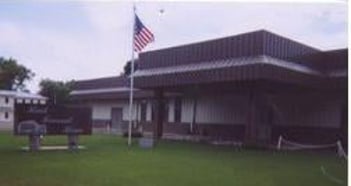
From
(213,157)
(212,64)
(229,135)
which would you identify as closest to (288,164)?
(213,157)

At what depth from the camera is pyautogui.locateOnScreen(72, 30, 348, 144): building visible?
2098 centimetres

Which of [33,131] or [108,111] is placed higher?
[108,111]

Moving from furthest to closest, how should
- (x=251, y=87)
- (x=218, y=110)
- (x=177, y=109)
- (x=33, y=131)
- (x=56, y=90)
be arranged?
1. (x=56, y=90)
2. (x=177, y=109)
3. (x=218, y=110)
4. (x=251, y=87)
5. (x=33, y=131)

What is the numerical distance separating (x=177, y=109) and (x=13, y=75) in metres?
8.98

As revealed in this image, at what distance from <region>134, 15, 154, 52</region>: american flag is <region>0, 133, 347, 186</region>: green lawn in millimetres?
3959

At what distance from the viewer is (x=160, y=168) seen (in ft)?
43.2

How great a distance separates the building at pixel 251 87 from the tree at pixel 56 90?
22.8 feet

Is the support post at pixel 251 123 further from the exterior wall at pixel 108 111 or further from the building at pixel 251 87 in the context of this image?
the exterior wall at pixel 108 111

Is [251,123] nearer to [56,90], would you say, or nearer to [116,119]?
[56,90]

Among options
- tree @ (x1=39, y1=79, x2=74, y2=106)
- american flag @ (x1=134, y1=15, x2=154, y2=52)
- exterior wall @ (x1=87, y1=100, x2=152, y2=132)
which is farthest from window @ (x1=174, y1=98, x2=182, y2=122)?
american flag @ (x1=134, y1=15, x2=154, y2=52)

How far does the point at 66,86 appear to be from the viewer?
1405 inches

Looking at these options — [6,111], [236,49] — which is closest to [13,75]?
[6,111]

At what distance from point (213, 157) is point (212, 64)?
648 centimetres

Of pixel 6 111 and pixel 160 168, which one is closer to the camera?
pixel 160 168
